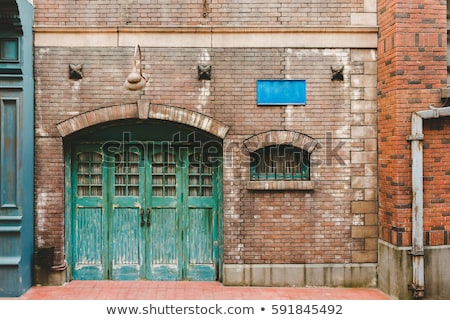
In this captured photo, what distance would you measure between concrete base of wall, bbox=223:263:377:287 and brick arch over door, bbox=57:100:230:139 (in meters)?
2.26

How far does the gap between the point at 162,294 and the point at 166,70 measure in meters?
3.63

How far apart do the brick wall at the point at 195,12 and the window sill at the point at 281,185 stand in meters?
2.63

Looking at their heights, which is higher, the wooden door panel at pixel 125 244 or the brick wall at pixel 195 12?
the brick wall at pixel 195 12

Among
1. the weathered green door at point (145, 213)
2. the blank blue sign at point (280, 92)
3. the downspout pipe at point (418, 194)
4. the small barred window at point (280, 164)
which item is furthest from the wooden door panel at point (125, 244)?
the downspout pipe at point (418, 194)

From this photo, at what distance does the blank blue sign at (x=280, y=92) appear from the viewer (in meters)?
7.00

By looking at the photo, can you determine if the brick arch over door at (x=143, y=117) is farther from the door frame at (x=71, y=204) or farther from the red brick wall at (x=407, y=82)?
the red brick wall at (x=407, y=82)

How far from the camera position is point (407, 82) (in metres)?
6.45

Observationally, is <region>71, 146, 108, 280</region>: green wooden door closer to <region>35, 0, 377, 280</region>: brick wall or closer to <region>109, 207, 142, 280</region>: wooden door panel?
<region>109, 207, 142, 280</region>: wooden door panel

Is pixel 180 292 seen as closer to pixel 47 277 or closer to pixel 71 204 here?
pixel 47 277

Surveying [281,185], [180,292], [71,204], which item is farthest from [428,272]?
[71,204]

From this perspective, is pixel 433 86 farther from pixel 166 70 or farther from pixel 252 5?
pixel 166 70

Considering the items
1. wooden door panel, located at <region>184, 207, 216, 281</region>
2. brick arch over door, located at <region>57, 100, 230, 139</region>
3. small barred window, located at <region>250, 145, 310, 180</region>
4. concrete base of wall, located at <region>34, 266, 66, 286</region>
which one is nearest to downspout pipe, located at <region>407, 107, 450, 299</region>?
small barred window, located at <region>250, 145, 310, 180</region>

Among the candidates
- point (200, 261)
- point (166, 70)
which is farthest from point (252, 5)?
point (200, 261)

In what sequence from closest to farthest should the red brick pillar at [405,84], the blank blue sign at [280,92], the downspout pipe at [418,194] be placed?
1. the downspout pipe at [418,194]
2. the red brick pillar at [405,84]
3. the blank blue sign at [280,92]
